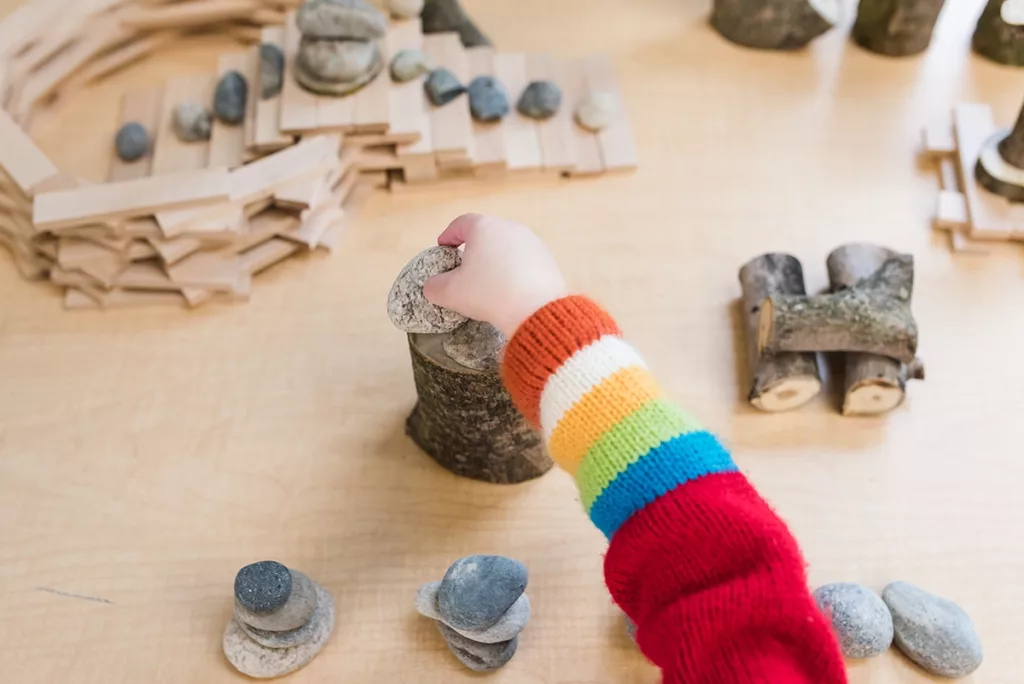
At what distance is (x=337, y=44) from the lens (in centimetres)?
153

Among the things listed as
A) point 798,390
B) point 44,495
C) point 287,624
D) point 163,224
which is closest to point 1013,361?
point 798,390

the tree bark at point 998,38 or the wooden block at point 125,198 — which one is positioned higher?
the tree bark at point 998,38

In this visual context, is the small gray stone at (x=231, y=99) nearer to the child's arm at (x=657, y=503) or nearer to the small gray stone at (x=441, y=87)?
the small gray stone at (x=441, y=87)

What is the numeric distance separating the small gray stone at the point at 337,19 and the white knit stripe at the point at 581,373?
929 mm

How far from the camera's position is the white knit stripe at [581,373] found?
80 cm

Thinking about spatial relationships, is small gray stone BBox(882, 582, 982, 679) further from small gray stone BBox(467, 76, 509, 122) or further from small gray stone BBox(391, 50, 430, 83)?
small gray stone BBox(391, 50, 430, 83)

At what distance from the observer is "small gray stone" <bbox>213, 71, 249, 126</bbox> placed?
159 cm

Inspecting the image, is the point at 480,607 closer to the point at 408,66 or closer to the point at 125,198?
the point at 125,198

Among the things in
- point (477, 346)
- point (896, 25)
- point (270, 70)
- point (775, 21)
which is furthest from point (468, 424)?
point (896, 25)

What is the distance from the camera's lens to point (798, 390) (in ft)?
4.33

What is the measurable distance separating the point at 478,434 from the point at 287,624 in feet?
1.09

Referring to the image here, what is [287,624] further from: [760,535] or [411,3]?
[411,3]

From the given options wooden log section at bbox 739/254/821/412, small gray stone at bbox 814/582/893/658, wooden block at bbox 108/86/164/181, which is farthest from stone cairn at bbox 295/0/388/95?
small gray stone at bbox 814/582/893/658

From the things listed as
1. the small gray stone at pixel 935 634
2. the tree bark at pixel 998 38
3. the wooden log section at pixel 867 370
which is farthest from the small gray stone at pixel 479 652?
the tree bark at pixel 998 38
